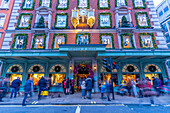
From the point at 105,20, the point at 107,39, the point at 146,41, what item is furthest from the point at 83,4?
the point at 146,41

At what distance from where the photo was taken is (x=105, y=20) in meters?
16.0

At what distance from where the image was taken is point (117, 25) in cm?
1548

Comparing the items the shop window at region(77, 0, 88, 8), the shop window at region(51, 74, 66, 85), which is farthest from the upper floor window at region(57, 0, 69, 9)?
the shop window at region(51, 74, 66, 85)

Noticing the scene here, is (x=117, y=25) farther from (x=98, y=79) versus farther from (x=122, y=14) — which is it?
(x=98, y=79)

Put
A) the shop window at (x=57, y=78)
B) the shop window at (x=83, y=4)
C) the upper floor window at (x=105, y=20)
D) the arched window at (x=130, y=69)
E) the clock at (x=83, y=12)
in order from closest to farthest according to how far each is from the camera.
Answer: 1. the shop window at (x=57, y=78)
2. the arched window at (x=130, y=69)
3. the clock at (x=83, y=12)
4. the upper floor window at (x=105, y=20)
5. the shop window at (x=83, y=4)

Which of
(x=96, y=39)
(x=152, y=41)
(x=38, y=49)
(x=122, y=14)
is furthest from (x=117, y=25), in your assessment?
(x=38, y=49)

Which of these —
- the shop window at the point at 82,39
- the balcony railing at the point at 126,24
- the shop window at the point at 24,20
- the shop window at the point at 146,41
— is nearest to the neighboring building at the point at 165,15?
the shop window at the point at 146,41

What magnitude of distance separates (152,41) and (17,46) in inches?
847

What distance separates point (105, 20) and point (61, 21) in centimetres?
762

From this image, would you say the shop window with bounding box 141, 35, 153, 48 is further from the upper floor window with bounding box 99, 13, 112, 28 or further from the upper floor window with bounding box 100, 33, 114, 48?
the upper floor window with bounding box 99, 13, 112, 28

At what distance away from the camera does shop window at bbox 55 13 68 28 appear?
15803 mm

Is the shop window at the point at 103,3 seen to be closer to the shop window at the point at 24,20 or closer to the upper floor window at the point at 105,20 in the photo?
the upper floor window at the point at 105,20

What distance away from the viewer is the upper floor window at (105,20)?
15.7m

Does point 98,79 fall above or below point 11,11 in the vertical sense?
below
